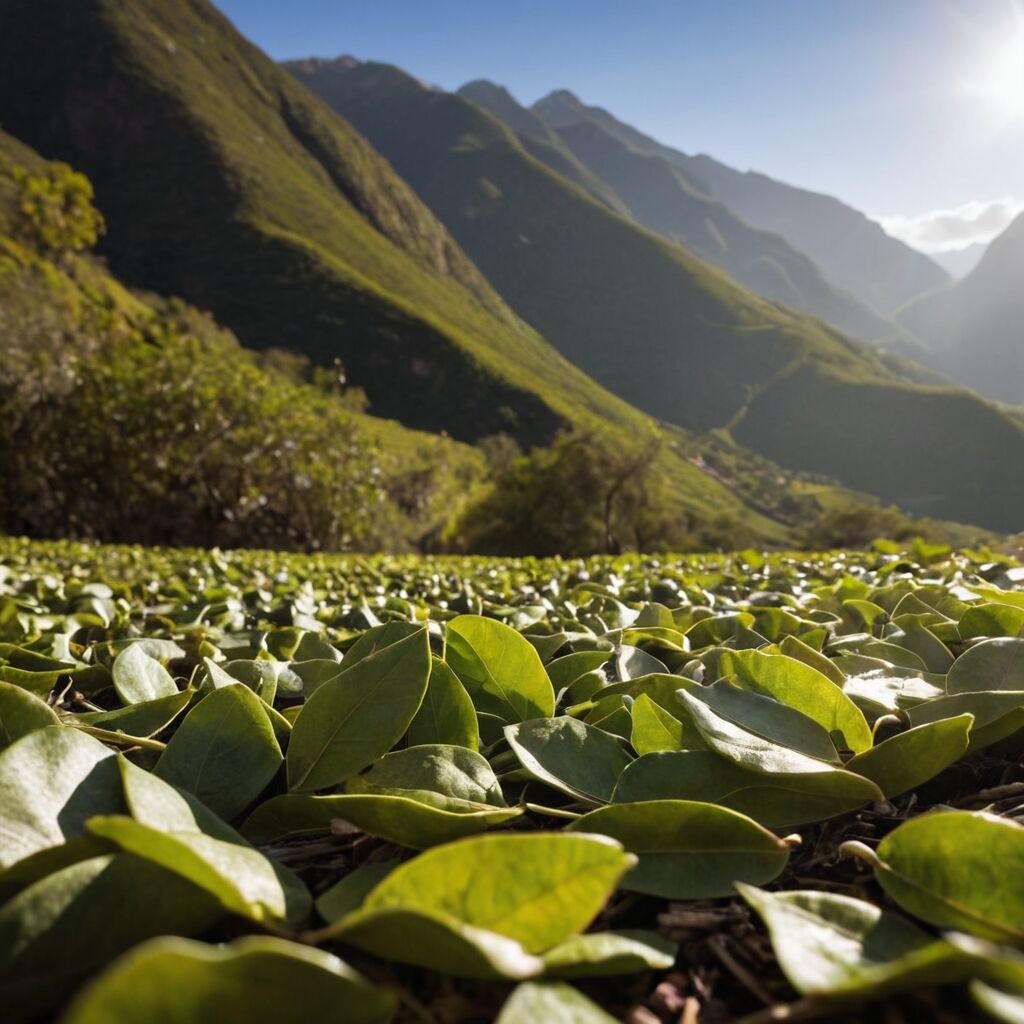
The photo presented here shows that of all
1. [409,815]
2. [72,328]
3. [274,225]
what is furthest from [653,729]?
[274,225]

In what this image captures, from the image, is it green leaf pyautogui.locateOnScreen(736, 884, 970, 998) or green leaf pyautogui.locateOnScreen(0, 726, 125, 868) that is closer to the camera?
green leaf pyautogui.locateOnScreen(736, 884, 970, 998)

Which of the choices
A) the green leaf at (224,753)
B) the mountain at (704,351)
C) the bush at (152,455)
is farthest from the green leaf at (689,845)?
the mountain at (704,351)

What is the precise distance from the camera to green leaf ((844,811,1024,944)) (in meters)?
0.54

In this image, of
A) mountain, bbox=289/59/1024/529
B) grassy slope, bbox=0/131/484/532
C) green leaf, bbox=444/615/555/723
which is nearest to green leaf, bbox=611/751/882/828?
green leaf, bbox=444/615/555/723

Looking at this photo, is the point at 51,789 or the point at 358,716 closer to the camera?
the point at 51,789

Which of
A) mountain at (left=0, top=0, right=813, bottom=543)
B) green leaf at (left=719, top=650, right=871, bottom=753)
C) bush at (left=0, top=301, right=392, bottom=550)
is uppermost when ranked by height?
mountain at (left=0, top=0, right=813, bottom=543)

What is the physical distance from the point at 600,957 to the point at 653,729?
353 millimetres

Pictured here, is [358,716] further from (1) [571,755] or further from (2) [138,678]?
(2) [138,678]

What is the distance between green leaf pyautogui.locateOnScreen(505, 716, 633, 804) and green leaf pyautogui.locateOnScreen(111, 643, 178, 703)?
1.77 feet

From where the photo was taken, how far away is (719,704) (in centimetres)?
81

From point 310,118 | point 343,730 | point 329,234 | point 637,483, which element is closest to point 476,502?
point 637,483

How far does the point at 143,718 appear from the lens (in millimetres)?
908

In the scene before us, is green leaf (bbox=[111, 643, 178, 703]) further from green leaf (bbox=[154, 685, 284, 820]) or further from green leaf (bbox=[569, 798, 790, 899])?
green leaf (bbox=[569, 798, 790, 899])

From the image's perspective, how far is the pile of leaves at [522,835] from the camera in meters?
0.46
